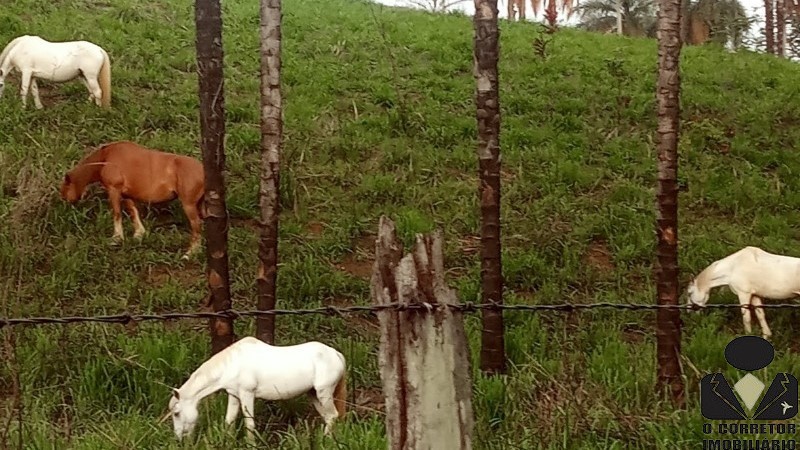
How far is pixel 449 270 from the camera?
8.41m

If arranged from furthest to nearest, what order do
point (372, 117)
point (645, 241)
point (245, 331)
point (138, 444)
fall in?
point (372, 117), point (645, 241), point (245, 331), point (138, 444)

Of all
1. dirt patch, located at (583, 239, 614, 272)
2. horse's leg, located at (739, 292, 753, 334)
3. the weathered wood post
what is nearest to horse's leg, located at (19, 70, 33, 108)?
dirt patch, located at (583, 239, 614, 272)

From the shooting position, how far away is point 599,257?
8.93 meters

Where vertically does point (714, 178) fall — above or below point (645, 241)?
above

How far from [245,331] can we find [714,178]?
662 cm

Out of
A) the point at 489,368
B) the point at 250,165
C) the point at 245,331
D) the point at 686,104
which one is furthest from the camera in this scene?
the point at 686,104

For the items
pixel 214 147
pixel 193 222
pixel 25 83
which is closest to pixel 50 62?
pixel 25 83

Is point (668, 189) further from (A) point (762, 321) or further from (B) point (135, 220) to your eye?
(B) point (135, 220)

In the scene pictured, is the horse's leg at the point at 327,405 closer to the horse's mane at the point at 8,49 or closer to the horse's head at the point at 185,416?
the horse's head at the point at 185,416

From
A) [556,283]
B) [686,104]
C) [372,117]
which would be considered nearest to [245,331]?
[556,283]

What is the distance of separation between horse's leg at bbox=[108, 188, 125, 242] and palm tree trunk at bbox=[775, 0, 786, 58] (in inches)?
855

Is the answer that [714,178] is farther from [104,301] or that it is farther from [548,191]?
[104,301]

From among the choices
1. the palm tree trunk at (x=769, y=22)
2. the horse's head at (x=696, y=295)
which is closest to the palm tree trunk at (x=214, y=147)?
the horse's head at (x=696, y=295)

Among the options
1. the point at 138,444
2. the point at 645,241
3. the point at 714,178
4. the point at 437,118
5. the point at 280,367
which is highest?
the point at 437,118
